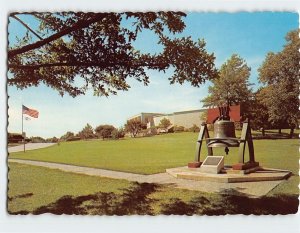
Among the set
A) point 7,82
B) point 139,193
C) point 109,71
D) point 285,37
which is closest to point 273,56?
point 285,37

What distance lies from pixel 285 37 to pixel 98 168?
14.1 feet

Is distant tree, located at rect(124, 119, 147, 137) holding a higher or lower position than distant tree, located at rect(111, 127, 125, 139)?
higher

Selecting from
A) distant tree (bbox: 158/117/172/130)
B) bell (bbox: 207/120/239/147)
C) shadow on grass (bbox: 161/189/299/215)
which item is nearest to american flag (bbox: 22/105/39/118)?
distant tree (bbox: 158/117/172/130)

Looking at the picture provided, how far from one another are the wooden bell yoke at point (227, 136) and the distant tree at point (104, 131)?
193cm

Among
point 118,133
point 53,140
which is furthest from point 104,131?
point 53,140

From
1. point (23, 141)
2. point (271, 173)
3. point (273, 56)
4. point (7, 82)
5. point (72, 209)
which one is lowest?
point (72, 209)

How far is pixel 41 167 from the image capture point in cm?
734

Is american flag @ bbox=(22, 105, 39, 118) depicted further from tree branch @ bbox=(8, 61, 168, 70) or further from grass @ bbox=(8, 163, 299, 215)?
grass @ bbox=(8, 163, 299, 215)

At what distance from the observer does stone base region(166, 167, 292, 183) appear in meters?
7.24

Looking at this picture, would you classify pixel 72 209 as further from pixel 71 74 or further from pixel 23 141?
pixel 71 74

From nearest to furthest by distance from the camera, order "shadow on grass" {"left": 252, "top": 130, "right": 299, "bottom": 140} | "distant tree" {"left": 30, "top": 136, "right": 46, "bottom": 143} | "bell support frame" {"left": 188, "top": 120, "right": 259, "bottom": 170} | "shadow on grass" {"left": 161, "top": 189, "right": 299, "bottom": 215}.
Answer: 1. "shadow on grass" {"left": 161, "top": 189, "right": 299, "bottom": 215}
2. "shadow on grass" {"left": 252, "top": 130, "right": 299, "bottom": 140}
3. "distant tree" {"left": 30, "top": 136, "right": 46, "bottom": 143}
4. "bell support frame" {"left": 188, "top": 120, "right": 259, "bottom": 170}

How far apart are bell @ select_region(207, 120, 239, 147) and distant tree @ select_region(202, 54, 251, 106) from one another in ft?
1.83

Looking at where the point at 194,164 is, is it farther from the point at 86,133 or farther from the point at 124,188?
the point at 86,133

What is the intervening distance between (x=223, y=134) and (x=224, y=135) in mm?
33
